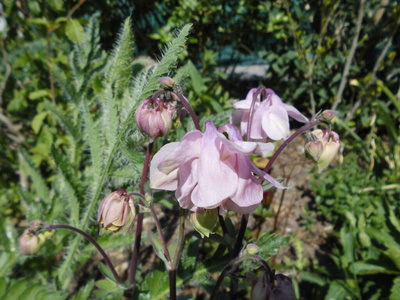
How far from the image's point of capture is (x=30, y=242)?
0.70 m

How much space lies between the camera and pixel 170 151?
464mm

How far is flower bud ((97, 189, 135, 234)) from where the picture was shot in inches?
22.4

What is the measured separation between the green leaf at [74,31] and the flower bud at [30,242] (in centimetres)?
87

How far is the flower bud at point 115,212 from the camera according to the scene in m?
0.57

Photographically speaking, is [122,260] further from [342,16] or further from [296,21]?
[342,16]

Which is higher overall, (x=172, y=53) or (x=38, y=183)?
(x=172, y=53)

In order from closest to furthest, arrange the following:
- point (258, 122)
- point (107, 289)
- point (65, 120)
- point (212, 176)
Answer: point (212, 176) < point (258, 122) < point (107, 289) < point (65, 120)

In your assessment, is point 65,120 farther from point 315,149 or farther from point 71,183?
point 315,149

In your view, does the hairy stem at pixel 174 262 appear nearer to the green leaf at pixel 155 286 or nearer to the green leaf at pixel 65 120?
the green leaf at pixel 155 286

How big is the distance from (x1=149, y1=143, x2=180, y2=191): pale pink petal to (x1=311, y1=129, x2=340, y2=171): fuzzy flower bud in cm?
32

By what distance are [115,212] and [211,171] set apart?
0.80 feet

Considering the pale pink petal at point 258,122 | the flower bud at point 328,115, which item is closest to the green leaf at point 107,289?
the pale pink petal at point 258,122

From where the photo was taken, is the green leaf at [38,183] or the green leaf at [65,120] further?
the green leaf at [38,183]

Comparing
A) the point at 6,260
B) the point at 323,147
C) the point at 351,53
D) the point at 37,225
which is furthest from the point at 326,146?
the point at 351,53
